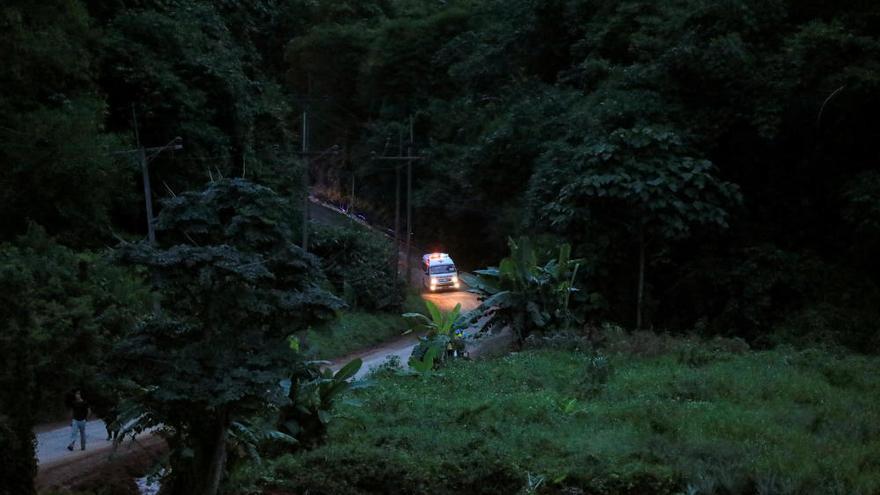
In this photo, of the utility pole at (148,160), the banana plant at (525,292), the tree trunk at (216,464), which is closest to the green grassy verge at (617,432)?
the tree trunk at (216,464)

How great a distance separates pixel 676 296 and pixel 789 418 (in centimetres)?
1038

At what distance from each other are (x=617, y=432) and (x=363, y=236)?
85.4 ft

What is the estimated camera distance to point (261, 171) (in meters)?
31.9

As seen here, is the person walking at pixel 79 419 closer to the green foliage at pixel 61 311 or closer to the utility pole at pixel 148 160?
the green foliage at pixel 61 311

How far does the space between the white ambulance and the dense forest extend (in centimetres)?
456

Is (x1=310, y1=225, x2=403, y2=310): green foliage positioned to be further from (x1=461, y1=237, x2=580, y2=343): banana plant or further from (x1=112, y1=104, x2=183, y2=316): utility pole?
(x1=461, y1=237, x2=580, y2=343): banana plant

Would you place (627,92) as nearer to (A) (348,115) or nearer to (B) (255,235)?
(B) (255,235)

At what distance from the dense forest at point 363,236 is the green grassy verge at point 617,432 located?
1.05 meters

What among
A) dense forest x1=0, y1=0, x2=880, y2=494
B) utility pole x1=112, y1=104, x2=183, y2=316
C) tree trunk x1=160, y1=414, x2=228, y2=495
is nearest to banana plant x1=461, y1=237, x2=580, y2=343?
dense forest x1=0, y1=0, x2=880, y2=494

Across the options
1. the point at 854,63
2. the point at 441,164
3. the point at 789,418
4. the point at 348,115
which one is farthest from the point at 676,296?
the point at 348,115

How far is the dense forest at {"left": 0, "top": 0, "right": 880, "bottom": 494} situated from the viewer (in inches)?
359

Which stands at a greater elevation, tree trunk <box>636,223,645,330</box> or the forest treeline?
the forest treeline

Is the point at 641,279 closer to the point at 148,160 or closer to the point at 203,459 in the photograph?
the point at 148,160

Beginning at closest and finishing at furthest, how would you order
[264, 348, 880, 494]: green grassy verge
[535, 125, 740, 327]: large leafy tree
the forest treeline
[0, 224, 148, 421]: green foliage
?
[264, 348, 880, 494]: green grassy verge → [0, 224, 148, 421]: green foliage → the forest treeline → [535, 125, 740, 327]: large leafy tree
